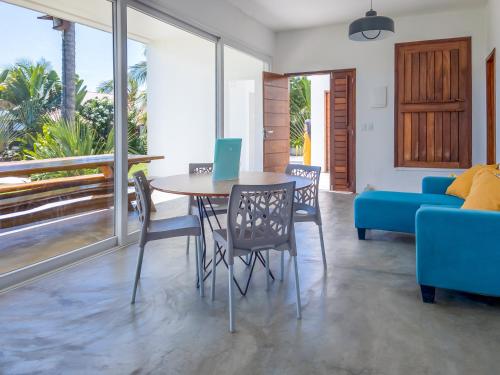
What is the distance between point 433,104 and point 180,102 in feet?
12.7

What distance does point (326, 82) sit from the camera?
10359mm

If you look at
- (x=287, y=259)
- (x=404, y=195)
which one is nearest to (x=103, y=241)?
(x=287, y=259)

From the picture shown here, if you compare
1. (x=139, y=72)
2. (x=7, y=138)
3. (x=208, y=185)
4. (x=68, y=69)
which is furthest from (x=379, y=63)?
(x=7, y=138)

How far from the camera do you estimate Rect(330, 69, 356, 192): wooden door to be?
7148mm

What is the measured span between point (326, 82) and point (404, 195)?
21.8ft

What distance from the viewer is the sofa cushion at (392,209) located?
3.90m

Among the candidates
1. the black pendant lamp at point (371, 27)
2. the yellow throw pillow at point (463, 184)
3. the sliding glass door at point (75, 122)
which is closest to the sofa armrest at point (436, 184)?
the yellow throw pillow at point (463, 184)

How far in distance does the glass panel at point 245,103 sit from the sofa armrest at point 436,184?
345 centimetres

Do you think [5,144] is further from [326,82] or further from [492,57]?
[326,82]

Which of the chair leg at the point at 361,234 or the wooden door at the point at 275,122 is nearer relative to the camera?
the chair leg at the point at 361,234

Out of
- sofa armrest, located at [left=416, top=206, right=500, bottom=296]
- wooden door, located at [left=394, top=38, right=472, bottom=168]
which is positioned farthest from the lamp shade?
sofa armrest, located at [left=416, top=206, right=500, bottom=296]

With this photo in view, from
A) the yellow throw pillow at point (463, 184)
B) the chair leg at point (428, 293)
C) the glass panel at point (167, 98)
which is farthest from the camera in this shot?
the glass panel at point (167, 98)

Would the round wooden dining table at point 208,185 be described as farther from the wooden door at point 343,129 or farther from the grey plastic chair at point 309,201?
the wooden door at point 343,129

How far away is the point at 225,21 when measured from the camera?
577 centimetres
